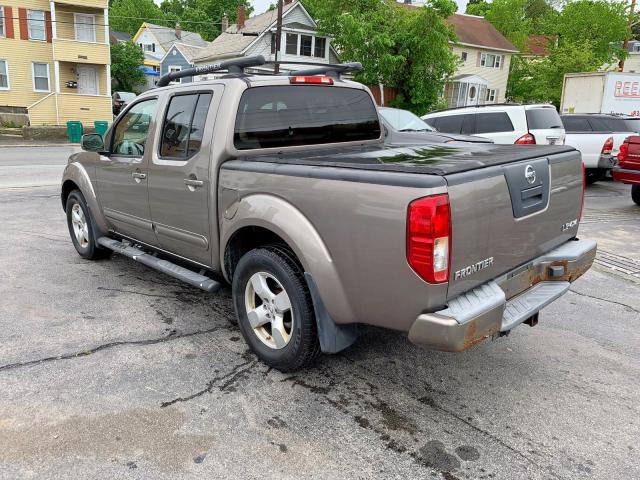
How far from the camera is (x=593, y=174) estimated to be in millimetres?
13633

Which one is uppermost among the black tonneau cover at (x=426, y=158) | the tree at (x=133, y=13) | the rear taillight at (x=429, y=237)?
the tree at (x=133, y=13)

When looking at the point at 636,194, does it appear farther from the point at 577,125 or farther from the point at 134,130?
the point at 134,130

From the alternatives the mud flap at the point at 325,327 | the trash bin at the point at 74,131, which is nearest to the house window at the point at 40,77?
the trash bin at the point at 74,131

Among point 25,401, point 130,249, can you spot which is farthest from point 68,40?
point 25,401

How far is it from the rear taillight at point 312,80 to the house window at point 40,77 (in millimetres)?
31923

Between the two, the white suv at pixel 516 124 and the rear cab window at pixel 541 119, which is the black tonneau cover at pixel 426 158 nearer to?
the white suv at pixel 516 124

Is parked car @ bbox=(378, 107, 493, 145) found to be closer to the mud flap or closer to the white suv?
the white suv

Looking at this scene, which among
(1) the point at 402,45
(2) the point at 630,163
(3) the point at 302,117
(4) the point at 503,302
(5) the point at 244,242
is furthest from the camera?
(1) the point at 402,45

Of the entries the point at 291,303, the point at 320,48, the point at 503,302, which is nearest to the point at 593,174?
the point at 503,302

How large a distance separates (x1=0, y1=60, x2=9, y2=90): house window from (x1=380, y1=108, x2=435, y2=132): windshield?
2823cm

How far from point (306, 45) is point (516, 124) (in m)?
27.8

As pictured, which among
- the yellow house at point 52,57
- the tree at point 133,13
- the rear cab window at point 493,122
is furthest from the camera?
the tree at point 133,13

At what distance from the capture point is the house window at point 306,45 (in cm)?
3616

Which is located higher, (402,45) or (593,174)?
(402,45)
